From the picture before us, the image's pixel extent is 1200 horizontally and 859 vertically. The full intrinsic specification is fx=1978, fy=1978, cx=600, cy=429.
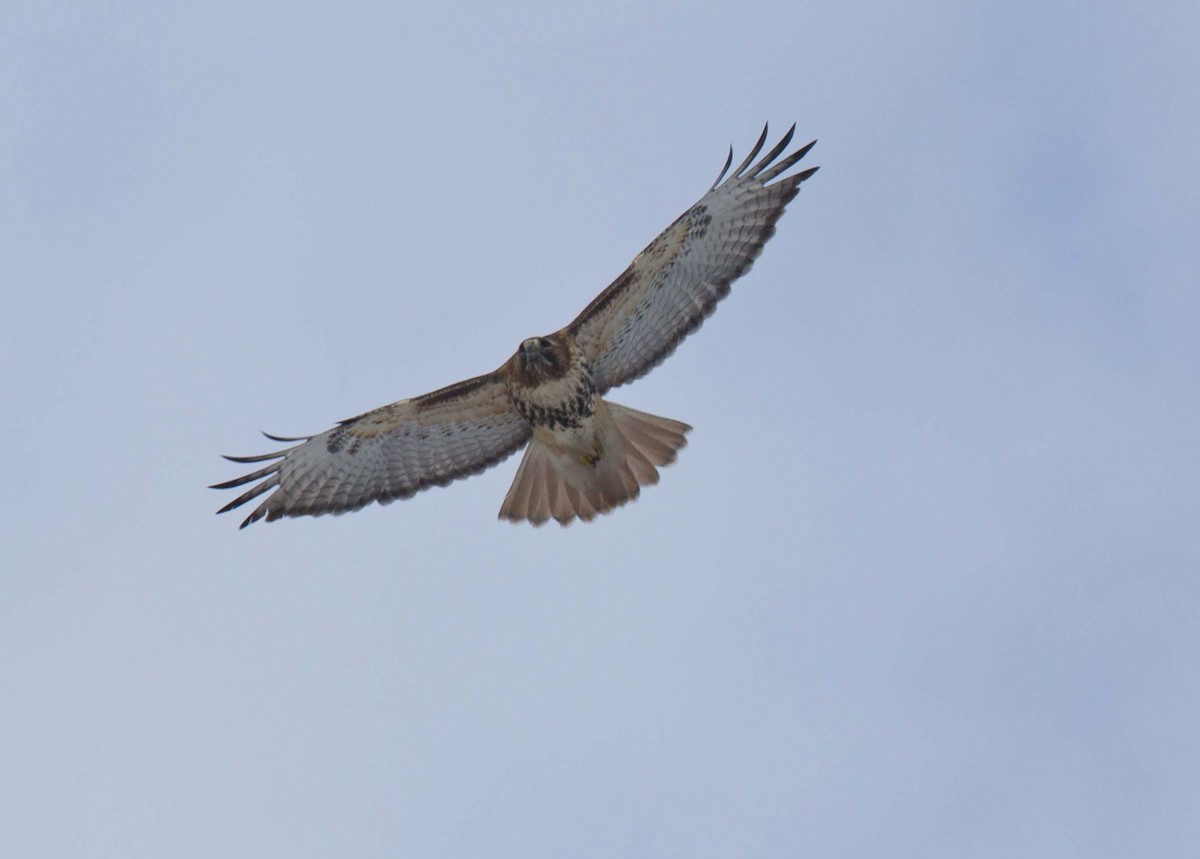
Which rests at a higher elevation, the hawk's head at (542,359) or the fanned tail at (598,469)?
the hawk's head at (542,359)

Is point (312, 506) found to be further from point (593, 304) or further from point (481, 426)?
point (593, 304)

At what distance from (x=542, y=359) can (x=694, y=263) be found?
1.36 metres

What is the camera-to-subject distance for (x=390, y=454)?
15.6m

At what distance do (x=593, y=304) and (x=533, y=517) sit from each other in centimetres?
184

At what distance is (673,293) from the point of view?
1498 centimetres

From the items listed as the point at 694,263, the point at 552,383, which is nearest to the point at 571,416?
the point at 552,383

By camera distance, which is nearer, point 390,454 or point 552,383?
point 552,383

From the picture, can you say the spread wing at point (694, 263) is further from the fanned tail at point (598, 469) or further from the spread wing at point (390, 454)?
the spread wing at point (390, 454)

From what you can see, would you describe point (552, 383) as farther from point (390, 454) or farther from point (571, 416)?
point (390, 454)

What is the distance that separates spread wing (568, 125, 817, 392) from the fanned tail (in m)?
0.63

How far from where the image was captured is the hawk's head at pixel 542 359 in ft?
48.4

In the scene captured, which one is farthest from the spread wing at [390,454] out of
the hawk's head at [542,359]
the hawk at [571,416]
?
the hawk's head at [542,359]

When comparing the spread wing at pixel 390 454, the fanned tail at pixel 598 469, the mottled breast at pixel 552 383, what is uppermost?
the spread wing at pixel 390 454

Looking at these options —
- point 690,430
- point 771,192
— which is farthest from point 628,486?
point 771,192
